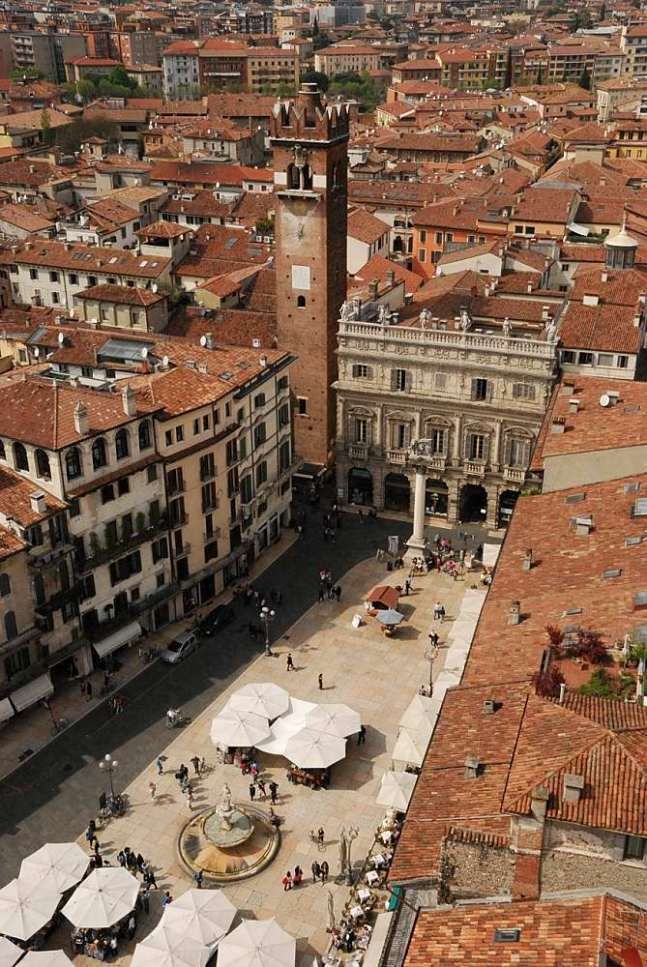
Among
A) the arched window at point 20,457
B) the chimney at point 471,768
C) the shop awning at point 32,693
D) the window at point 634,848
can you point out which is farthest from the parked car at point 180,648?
the window at point 634,848

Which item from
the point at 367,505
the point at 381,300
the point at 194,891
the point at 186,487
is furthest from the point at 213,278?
the point at 194,891

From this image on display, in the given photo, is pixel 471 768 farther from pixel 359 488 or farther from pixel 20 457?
pixel 359 488

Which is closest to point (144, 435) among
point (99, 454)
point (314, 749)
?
point (99, 454)

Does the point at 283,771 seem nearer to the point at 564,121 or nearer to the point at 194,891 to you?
the point at 194,891

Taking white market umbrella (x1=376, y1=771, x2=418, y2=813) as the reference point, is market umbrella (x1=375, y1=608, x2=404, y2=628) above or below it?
below

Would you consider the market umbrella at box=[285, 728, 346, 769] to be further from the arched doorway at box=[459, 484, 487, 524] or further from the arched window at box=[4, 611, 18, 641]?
the arched doorway at box=[459, 484, 487, 524]

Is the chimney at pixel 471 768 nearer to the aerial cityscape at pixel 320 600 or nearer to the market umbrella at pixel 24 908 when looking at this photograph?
the aerial cityscape at pixel 320 600

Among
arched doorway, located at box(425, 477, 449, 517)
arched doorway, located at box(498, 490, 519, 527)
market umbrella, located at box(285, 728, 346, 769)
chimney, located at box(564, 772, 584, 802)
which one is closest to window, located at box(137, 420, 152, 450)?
market umbrella, located at box(285, 728, 346, 769)
